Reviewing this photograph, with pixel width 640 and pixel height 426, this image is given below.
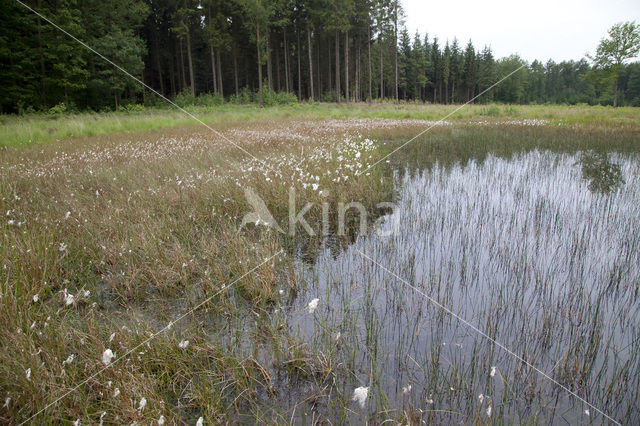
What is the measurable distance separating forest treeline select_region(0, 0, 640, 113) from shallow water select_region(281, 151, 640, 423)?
28.0 metres

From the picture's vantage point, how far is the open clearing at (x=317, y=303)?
2.07 m

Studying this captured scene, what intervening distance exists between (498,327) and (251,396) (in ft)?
6.71

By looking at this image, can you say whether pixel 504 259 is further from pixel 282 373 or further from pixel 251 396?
pixel 251 396

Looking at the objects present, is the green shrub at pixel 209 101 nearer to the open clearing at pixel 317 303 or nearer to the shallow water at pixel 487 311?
the open clearing at pixel 317 303

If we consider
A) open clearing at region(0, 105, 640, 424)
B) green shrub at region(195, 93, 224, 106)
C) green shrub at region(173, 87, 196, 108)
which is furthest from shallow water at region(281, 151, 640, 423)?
green shrub at region(173, 87, 196, 108)

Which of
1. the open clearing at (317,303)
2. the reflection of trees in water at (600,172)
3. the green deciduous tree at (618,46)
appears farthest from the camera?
the green deciduous tree at (618,46)

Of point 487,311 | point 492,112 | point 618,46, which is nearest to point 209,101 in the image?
point 492,112

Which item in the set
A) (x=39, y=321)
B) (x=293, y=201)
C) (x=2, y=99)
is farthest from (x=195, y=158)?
(x=2, y=99)

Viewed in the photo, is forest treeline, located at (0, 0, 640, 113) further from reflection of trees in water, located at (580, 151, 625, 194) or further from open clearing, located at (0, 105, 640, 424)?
reflection of trees in water, located at (580, 151, 625, 194)

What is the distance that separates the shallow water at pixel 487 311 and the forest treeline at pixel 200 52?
2799 centimetres

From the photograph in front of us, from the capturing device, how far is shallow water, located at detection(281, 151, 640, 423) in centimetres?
212

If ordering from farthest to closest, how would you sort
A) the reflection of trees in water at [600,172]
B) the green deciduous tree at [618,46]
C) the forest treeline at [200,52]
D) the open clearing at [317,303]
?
the green deciduous tree at [618,46] → the forest treeline at [200,52] → the reflection of trees in water at [600,172] → the open clearing at [317,303]

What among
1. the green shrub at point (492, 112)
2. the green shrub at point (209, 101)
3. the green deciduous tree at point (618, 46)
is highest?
the green deciduous tree at point (618, 46)

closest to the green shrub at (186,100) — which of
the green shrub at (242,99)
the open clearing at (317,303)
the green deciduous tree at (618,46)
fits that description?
the green shrub at (242,99)
